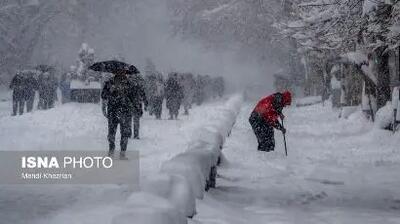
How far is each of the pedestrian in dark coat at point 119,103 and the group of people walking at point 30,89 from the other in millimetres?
11290

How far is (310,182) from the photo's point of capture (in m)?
9.91

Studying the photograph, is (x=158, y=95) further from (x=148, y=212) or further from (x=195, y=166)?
(x=148, y=212)

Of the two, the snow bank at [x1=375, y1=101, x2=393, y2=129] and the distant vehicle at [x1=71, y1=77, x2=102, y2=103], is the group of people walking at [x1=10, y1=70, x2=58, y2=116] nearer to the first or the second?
the distant vehicle at [x1=71, y1=77, x2=102, y2=103]

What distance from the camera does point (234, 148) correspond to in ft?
45.7

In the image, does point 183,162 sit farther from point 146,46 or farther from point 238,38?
point 146,46

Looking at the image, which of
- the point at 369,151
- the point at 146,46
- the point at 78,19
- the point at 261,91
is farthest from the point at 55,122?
the point at 146,46

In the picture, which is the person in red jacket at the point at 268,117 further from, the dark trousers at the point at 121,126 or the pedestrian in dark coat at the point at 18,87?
the pedestrian in dark coat at the point at 18,87

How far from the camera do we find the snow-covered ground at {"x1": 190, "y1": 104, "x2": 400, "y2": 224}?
7461 mm

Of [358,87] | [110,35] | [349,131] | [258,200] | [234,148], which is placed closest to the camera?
[258,200]

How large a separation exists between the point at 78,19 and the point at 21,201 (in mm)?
55934

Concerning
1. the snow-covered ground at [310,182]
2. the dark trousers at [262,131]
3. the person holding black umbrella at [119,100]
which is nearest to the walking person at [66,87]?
the snow-covered ground at [310,182]

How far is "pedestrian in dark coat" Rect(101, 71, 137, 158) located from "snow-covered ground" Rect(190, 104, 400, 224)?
1.80 metres

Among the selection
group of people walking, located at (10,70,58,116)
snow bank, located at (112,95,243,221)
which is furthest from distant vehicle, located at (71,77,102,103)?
snow bank, located at (112,95,243,221)

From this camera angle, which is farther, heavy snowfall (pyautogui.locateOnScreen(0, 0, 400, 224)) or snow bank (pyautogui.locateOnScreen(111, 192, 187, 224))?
heavy snowfall (pyautogui.locateOnScreen(0, 0, 400, 224))
